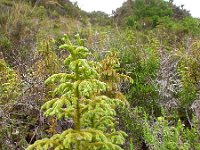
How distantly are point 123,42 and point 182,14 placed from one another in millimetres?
11524

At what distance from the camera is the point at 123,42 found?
294 inches

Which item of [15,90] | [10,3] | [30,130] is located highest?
[10,3]

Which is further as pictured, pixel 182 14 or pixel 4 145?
pixel 182 14

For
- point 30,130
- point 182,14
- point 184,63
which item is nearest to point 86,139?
point 30,130

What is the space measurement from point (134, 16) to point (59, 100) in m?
13.8

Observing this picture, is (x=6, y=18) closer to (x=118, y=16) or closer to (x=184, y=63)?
(x=184, y=63)

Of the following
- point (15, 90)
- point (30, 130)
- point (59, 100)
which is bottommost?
point (30, 130)

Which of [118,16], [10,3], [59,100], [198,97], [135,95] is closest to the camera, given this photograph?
[59,100]

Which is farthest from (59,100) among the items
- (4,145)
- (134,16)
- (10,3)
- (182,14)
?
(182,14)

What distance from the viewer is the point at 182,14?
18.3 m

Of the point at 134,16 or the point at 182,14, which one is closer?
the point at 134,16

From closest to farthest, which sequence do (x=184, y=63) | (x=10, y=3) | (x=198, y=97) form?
(x=198, y=97) < (x=184, y=63) < (x=10, y=3)

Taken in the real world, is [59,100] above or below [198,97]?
above

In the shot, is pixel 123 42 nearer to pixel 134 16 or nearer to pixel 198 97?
pixel 198 97
